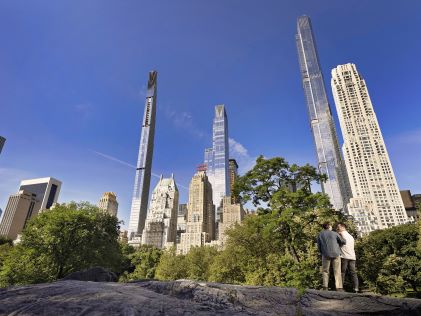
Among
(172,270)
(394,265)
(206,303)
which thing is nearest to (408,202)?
(172,270)

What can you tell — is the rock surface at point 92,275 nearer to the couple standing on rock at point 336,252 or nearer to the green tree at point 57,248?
the couple standing on rock at point 336,252

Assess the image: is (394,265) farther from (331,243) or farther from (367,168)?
(367,168)

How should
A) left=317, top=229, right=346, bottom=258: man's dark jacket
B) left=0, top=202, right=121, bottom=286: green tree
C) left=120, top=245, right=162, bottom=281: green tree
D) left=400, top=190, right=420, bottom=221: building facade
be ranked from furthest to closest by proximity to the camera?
left=400, top=190, right=420, bottom=221: building facade → left=120, top=245, right=162, bottom=281: green tree → left=0, top=202, right=121, bottom=286: green tree → left=317, top=229, right=346, bottom=258: man's dark jacket

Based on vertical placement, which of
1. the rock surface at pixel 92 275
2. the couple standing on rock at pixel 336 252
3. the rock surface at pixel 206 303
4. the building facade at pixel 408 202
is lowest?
the rock surface at pixel 206 303

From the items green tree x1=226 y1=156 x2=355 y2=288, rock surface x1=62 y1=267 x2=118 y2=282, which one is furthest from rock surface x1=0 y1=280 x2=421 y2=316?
green tree x1=226 y1=156 x2=355 y2=288

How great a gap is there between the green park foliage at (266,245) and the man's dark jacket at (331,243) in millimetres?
7257

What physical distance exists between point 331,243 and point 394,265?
21.1m

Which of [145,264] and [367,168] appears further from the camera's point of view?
[367,168]

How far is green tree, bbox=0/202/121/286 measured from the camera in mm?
24797

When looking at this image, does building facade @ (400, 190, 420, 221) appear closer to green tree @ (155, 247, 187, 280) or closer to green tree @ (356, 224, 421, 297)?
green tree @ (356, 224, 421, 297)

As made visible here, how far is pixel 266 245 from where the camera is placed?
1064 inches

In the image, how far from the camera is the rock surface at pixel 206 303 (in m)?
4.20

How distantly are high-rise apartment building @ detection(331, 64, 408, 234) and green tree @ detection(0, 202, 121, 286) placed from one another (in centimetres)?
16080

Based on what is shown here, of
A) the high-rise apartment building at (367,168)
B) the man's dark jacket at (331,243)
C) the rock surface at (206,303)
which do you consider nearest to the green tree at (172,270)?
the man's dark jacket at (331,243)
